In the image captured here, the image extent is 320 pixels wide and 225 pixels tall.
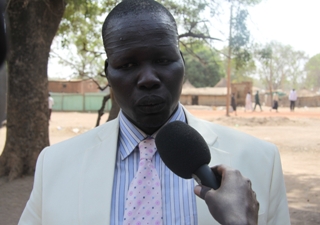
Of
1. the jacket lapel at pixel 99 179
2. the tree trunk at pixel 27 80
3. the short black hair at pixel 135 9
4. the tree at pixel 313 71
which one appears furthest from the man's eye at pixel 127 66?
the tree at pixel 313 71

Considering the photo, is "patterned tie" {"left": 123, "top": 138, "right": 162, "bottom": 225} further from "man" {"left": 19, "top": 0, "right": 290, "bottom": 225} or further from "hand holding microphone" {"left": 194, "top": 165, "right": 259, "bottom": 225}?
"hand holding microphone" {"left": 194, "top": 165, "right": 259, "bottom": 225}

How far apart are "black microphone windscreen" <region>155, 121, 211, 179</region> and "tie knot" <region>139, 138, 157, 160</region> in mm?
295

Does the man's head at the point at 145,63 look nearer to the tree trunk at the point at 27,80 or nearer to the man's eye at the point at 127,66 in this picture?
the man's eye at the point at 127,66

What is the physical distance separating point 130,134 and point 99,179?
271 mm

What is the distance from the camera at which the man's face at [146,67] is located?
5.73ft

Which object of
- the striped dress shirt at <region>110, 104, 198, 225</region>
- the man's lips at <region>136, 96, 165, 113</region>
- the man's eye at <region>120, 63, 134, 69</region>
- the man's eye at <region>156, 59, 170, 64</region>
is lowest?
the striped dress shirt at <region>110, 104, 198, 225</region>

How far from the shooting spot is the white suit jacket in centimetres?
170

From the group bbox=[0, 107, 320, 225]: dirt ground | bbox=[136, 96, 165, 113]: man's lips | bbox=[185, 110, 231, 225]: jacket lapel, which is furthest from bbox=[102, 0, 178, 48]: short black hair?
bbox=[0, 107, 320, 225]: dirt ground

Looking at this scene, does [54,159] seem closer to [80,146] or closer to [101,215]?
[80,146]

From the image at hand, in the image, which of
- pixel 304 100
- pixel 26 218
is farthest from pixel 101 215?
pixel 304 100

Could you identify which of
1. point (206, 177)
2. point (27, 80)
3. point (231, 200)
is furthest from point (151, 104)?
point (27, 80)

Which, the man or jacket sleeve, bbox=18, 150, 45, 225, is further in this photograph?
jacket sleeve, bbox=18, 150, 45, 225

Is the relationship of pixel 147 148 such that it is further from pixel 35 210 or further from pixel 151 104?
pixel 35 210

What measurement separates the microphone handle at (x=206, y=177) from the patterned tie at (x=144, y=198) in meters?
0.47
